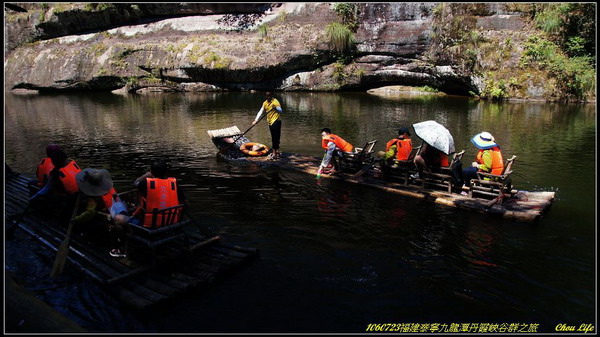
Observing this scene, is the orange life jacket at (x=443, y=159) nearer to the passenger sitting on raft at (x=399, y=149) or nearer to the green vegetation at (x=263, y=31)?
the passenger sitting on raft at (x=399, y=149)

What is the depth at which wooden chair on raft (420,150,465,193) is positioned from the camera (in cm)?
1009

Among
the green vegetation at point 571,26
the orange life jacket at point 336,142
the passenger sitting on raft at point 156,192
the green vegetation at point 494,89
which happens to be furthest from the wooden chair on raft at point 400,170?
the green vegetation at point 571,26

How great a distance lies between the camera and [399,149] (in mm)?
10992

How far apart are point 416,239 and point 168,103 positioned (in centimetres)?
2626

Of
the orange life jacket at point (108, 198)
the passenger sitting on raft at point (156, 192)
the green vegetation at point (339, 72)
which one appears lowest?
the orange life jacket at point (108, 198)

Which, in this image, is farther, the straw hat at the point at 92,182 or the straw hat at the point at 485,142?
the straw hat at the point at 485,142

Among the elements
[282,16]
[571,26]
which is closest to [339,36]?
[282,16]

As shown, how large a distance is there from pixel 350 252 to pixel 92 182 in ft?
15.2

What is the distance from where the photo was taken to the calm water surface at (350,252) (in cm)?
583

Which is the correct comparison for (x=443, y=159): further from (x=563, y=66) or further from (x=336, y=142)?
(x=563, y=66)

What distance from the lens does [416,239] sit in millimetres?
8234

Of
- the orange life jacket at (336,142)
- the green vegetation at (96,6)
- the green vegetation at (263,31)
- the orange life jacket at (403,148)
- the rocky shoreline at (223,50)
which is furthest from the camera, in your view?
the green vegetation at (96,6)

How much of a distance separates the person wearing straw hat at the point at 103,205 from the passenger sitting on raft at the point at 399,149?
693 cm

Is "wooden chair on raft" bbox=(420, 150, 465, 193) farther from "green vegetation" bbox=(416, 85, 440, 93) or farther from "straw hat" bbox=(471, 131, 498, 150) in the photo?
"green vegetation" bbox=(416, 85, 440, 93)
